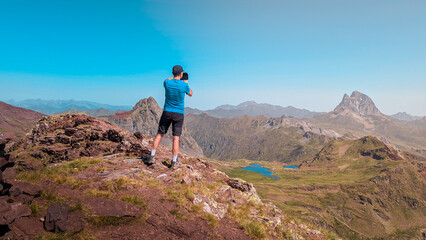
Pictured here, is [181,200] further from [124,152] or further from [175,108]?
[124,152]

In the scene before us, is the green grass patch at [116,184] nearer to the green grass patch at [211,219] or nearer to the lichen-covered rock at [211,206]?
the lichen-covered rock at [211,206]

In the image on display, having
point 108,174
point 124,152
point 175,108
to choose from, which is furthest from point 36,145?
point 175,108

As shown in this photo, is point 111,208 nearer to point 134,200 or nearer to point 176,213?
point 134,200

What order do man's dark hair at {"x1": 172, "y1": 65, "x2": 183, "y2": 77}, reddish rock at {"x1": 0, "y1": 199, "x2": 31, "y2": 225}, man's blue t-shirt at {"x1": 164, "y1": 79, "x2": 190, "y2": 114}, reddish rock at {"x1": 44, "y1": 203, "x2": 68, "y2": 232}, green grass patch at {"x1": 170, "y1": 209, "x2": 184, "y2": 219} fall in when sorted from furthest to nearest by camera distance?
man's dark hair at {"x1": 172, "y1": 65, "x2": 183, "y2": 77}, man's blue t-shirt at {"x1": 164, "y1": 79, "x2": 190, "y2": 114}, green grass patch at {"x1": 170, "y1": 209, "x2": 184, "y2": 219}, reddish rock at {"x1": 44, "y1": 203, "x2": 68, "y2": 232}, reddish rock at {"x1": 0, "y1": 199, "x2": 31, "y2": 225}

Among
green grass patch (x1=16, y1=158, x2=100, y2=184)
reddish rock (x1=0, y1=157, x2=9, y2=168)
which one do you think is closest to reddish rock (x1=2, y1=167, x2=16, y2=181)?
reddish rock (x1=0, y1=157, x2=9, y2=168)

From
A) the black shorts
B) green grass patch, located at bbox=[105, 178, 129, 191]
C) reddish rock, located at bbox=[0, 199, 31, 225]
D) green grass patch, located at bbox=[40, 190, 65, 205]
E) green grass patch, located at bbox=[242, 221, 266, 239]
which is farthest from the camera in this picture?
the black shorts

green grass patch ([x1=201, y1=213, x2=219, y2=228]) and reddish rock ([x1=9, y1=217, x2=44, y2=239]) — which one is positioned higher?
reddish rock ([x1=9, y1=217, x2=44, y2=239])

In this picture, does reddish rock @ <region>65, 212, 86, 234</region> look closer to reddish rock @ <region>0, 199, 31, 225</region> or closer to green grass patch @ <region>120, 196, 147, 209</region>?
reddish rock @ <region>0, 199, 31, 225</region>

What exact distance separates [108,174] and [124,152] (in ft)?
20.6

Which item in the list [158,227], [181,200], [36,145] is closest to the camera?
[158,227]

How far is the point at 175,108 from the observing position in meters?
11.7

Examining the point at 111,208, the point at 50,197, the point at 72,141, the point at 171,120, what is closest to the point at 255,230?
the point at 111,208

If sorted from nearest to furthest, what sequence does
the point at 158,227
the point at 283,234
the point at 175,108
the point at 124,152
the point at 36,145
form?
1. the point at 158,227
2. the point at 283,234
3. the point at 175,108
4. the point at 124,152
5. the point at 36,145

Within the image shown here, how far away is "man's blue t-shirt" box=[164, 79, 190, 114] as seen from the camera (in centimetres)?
1136
